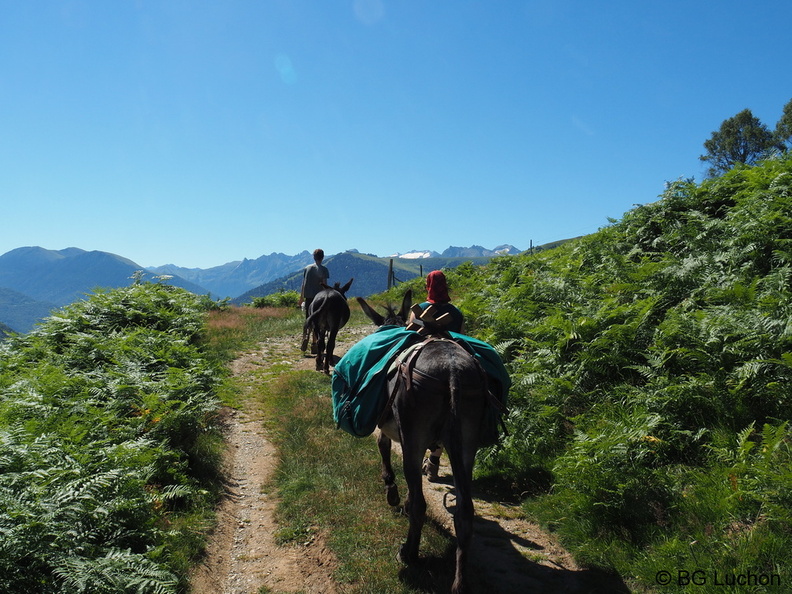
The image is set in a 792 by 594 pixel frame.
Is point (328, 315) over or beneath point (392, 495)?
over

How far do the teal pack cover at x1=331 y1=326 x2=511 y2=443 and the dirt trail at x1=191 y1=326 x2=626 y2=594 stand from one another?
129cm

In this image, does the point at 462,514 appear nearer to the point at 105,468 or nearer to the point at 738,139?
the point at 105,468

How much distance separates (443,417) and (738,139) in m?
62.5

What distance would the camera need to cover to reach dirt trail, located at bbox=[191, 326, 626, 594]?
418cm

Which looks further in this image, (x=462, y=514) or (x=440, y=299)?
(x=440, y=299)

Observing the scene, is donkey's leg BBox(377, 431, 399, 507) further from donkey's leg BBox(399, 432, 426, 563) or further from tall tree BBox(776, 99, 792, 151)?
tall tree BBox(776, 99, 792, 151)

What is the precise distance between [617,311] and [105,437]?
7.79m

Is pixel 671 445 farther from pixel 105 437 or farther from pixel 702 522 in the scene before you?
pixel 105 437

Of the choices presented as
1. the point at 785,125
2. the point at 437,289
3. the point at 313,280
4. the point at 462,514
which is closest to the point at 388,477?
the point at 462,514

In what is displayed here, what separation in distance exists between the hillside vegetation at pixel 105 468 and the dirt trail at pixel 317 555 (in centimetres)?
32

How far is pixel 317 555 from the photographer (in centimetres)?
471

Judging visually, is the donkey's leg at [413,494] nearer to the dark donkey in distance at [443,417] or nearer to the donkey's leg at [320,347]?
the dark donkey in distance at [443,417]

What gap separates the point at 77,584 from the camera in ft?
11.0

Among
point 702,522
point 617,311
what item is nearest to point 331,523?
point 702,522
